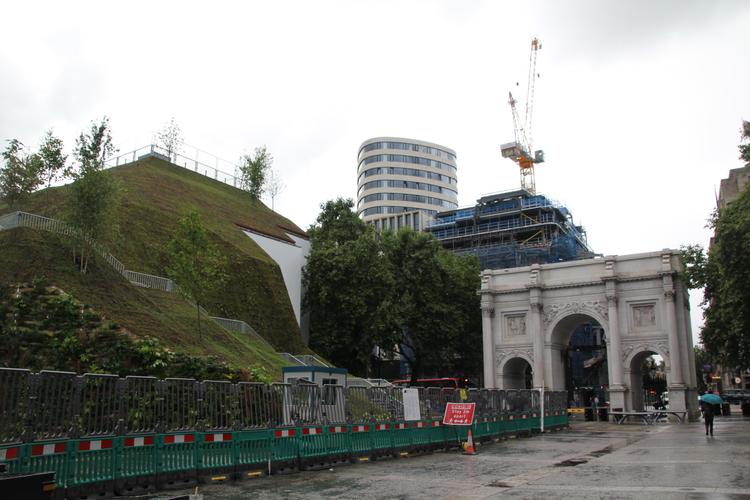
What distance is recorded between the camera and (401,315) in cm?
5231

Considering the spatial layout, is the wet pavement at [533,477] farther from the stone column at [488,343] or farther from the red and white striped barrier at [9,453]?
the stone column at [488,343]

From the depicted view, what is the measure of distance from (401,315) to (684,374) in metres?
21.6

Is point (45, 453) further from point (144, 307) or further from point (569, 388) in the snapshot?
→ point (569, 388)

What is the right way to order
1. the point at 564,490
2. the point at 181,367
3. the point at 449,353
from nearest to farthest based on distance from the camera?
the point at 564,490, the point at 181,367, the point at 449,353

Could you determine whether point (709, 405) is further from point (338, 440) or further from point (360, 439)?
point (338, 440)

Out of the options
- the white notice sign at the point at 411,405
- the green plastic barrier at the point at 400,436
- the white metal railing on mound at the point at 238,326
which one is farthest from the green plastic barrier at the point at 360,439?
the white metal railing on mound at the point at 238,326

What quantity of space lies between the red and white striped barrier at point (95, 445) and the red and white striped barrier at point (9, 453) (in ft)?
3.61

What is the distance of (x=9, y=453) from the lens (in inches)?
379

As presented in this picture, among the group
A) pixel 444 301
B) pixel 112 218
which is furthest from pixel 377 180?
pixel 112 218

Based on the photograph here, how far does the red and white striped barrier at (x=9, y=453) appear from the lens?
9.48 metres

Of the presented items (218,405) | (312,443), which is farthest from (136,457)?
(312,443)

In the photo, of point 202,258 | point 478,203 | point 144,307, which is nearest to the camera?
point 144,307

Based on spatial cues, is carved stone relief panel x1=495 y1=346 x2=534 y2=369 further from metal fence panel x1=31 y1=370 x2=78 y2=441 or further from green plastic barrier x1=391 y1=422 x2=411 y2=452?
metal fence panel x1=31 y1=370 x2=78 y2=441

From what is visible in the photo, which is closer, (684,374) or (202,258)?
(202,258)
